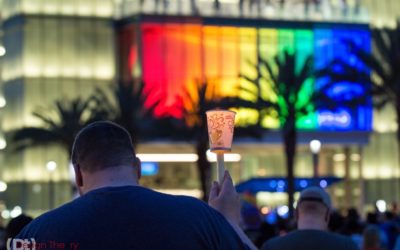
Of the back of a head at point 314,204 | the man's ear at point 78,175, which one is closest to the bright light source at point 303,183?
the back of a head at point 314,204

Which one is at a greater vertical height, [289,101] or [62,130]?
[289,101]

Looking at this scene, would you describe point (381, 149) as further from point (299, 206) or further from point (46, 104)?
point (299, 206)

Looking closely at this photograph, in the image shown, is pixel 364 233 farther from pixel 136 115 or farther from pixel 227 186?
pixel 136 115

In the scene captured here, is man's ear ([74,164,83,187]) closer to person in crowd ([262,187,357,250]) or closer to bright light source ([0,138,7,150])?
person in crowd ([262,187,357,250])

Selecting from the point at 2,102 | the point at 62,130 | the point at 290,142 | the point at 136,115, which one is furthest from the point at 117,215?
the point at 2,102

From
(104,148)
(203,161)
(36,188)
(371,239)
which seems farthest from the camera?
(36,188)

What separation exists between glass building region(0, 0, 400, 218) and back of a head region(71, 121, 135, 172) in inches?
2448

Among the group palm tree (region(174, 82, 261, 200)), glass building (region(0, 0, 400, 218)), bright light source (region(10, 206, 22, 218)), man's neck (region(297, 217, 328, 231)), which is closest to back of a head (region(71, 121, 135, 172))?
man's neck (region(297, 217, 328, 231))

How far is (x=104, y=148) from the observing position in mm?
3809

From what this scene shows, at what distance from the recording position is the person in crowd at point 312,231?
21.6 feet

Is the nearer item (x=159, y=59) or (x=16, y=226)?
(x=16, y=226)

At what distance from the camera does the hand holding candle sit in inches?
179

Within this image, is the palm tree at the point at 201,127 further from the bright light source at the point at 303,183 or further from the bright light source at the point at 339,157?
the bright light source at the point at 339,157

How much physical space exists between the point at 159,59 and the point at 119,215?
64911mm
